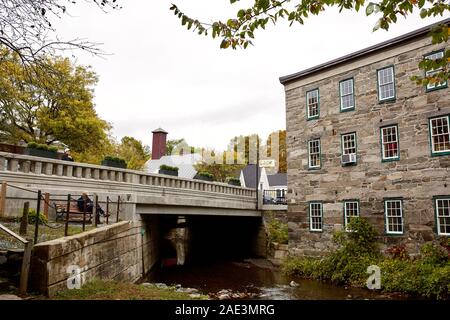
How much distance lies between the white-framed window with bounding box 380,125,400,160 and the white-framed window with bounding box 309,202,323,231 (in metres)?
4.35

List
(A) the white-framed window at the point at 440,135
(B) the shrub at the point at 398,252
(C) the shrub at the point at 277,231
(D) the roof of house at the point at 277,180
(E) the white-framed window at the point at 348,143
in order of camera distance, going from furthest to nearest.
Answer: (D) the roof of house at the point at 277,180
(C) the shrub at the point at 277,231
(E) the white-framed window at the point at 348,143
(B) the shrub at the point at 398,252
(A) the white-framed window at the point at 440,135

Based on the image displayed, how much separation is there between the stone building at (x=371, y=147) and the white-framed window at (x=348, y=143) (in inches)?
2.0

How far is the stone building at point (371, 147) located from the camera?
15.0 m

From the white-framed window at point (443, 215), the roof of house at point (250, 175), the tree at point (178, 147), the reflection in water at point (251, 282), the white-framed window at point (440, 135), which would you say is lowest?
the reflection in water at point (251, 282)

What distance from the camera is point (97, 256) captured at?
30.6ft

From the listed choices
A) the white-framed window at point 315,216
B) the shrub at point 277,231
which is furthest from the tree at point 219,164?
the white-framed window at point 315,216

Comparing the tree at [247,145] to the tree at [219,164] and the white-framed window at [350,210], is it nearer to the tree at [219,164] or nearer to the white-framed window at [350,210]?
the tree at [219,164]

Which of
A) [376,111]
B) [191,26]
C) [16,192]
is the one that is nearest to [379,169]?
[376,111]

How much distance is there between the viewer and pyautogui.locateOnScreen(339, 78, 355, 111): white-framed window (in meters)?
18.2

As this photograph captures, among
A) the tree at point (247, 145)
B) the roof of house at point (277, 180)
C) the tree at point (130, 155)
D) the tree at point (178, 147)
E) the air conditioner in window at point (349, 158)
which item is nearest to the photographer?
the air conditioner in window at point (349, 158)

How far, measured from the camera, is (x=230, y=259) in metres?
24.1

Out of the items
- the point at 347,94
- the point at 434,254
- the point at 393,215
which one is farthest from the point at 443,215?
the point at 347,94

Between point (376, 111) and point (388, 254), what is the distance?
6.89m

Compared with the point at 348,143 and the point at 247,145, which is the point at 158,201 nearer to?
the point at 348,143
